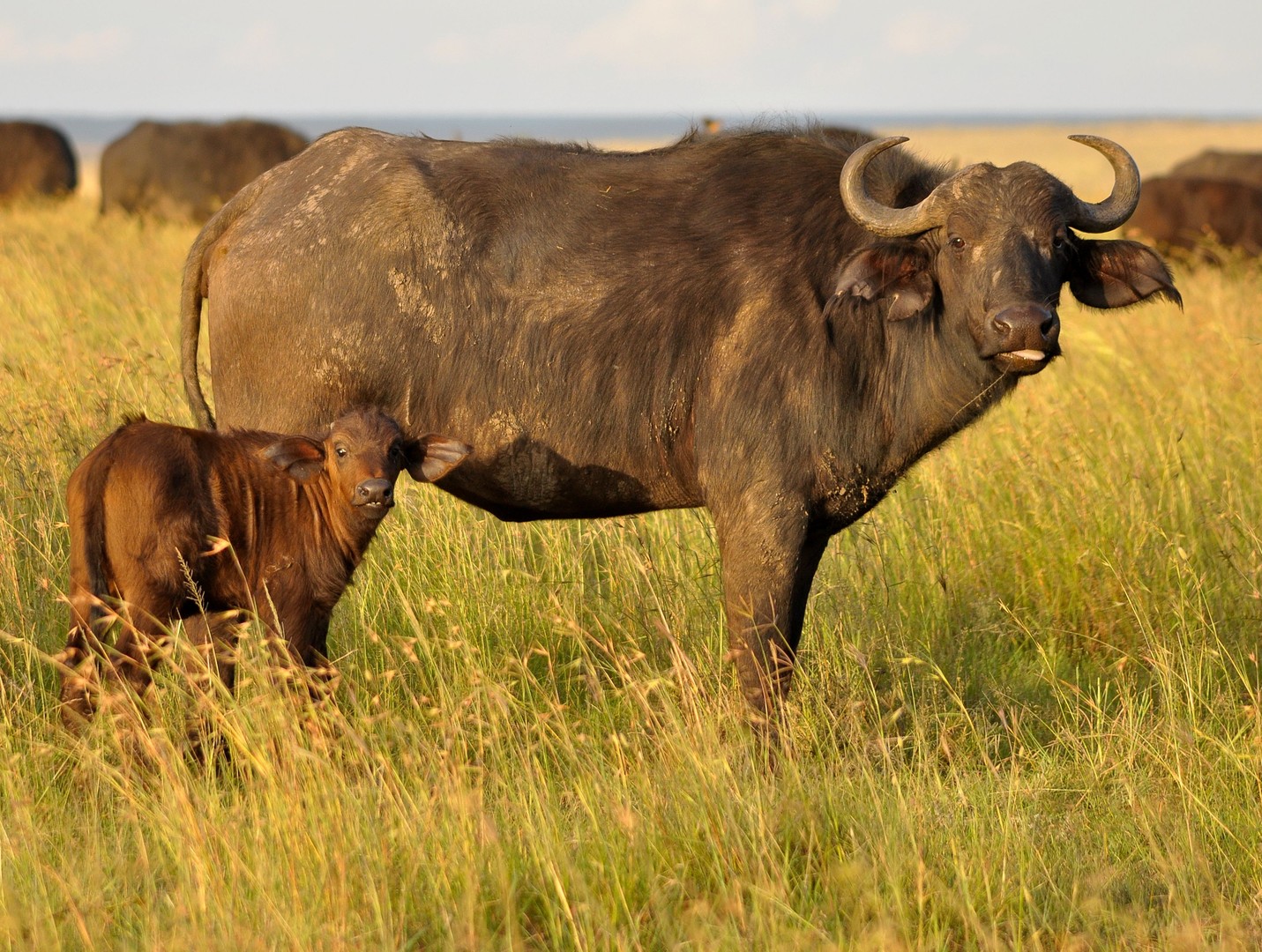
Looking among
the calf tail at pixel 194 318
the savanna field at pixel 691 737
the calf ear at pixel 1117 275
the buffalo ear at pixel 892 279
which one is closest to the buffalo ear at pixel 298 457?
the savanna field at pixel 691 737

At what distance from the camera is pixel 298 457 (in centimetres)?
493

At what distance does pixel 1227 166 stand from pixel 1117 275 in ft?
72.7

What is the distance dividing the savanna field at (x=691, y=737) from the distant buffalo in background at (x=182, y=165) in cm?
1555

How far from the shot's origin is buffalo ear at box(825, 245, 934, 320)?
4934 mm

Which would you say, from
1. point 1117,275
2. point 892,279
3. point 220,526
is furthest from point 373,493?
point 1117,275

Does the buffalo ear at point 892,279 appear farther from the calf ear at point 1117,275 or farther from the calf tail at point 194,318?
the calf tail at point 194,318

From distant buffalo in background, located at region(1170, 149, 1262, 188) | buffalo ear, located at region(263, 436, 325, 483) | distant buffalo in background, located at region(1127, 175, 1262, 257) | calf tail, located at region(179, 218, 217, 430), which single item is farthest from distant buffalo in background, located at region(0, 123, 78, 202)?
buffalo ear, located at region(263, 436, 325, 483)

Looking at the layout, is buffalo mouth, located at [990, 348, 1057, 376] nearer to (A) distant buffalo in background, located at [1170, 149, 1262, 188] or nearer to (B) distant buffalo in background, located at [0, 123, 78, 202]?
(A) distant buffalo in background, located at [1170, 149, 1262, 188]

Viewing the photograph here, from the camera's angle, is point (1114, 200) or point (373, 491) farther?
point (1114, 200)

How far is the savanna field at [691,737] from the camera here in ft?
11.7

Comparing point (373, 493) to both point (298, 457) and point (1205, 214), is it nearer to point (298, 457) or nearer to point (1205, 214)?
point (298, 457)

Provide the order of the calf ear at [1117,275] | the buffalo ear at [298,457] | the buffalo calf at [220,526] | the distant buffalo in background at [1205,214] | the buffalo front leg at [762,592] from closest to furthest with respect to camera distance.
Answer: the buffalo calf at [220,526], the buffalo ear at [298,457], the buffalo front leg at [762,592], the calf ear at [1117,275], the distant buffalo in background at [1205,214]

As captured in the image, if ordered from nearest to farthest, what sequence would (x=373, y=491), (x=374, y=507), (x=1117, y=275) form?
(x=373, y=491) → (x=374, y=507) → (x=1117, y=275)


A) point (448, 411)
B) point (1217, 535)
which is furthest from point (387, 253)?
point (1217, 535)
